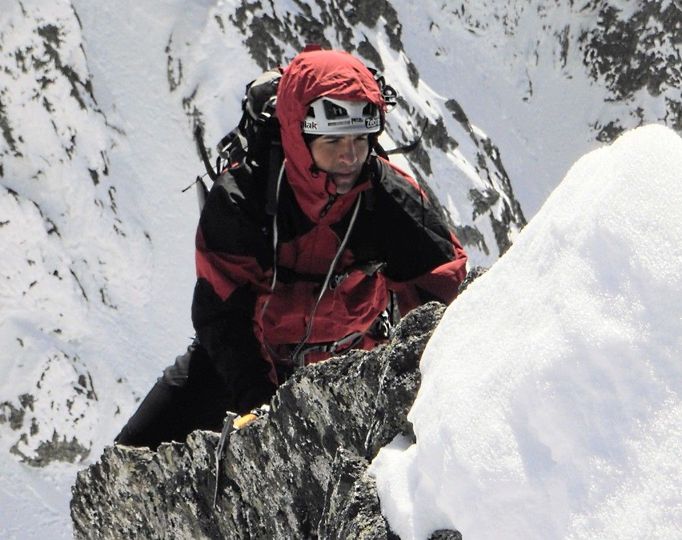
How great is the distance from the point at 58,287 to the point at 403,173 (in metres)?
10.2

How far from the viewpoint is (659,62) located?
3048cm

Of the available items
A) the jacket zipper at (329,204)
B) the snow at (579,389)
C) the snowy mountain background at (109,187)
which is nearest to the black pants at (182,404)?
the jacket zipper at (329,204)

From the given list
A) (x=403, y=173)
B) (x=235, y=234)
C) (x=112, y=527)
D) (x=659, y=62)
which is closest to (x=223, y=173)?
(x=235, y=234)

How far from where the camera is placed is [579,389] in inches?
77.8

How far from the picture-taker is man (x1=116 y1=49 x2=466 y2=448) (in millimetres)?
4117

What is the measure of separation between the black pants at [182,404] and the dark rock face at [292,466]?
0.32 m

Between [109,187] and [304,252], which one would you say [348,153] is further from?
[109,187]

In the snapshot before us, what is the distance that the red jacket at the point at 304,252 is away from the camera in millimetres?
4152

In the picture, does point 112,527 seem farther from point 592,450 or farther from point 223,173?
point 592,450

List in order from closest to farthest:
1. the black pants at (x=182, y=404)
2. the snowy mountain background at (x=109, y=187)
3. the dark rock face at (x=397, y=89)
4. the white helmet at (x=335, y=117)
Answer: the white helmet at (x=335, y=117), the black pants at (x=182, y=404), the snowy mountain background at (x=109, y=187), the dark rock face at (x=397, y=89)

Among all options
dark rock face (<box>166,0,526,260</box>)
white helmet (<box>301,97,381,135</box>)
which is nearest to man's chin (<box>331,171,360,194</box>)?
white helmet (<box>301,97,381,135</box>)

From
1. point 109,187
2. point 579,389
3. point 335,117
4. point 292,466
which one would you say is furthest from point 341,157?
point 109,187

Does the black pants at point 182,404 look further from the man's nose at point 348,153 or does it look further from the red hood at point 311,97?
the man's nose at point 348,153

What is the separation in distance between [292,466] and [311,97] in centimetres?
166
